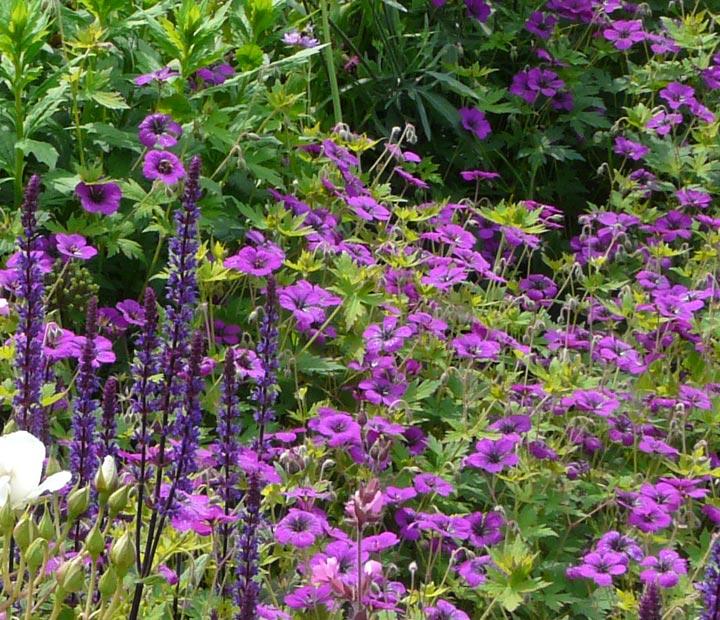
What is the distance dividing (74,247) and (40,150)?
23 centimetres

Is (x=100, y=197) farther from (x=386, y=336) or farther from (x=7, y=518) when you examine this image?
(x=7, y=518)

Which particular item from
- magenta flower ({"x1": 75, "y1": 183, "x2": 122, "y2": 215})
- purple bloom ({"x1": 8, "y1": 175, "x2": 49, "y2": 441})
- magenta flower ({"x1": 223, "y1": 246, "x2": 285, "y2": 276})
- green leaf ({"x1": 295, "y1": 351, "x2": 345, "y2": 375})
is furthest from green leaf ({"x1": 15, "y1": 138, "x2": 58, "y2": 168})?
purple bloom ({"x1": 8, "y1": 175, "x2": 49, "y2": 441})

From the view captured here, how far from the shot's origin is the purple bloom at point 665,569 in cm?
220

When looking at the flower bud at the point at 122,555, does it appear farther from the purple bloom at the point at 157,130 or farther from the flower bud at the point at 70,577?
the purple bloom at the point at 157,130

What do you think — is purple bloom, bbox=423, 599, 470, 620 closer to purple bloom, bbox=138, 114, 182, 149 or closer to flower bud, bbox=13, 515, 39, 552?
flower bud, bbox=13, 515, 39, 552

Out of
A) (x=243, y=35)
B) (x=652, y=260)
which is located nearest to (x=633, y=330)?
(x=652, y=260)

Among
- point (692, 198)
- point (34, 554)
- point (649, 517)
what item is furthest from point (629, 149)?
point (34, 554)

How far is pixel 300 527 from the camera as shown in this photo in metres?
2.07

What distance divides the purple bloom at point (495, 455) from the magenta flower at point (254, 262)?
0.62 metres

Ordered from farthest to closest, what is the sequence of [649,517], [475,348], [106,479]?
[475,348] → [649,517] → [106,479]

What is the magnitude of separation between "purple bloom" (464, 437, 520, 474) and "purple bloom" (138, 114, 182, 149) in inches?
38.4

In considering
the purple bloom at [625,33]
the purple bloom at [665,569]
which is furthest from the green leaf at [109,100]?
the purple bloom at [625,33]

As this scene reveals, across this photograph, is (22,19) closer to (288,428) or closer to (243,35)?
(243,35)

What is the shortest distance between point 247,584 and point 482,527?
0.85m
